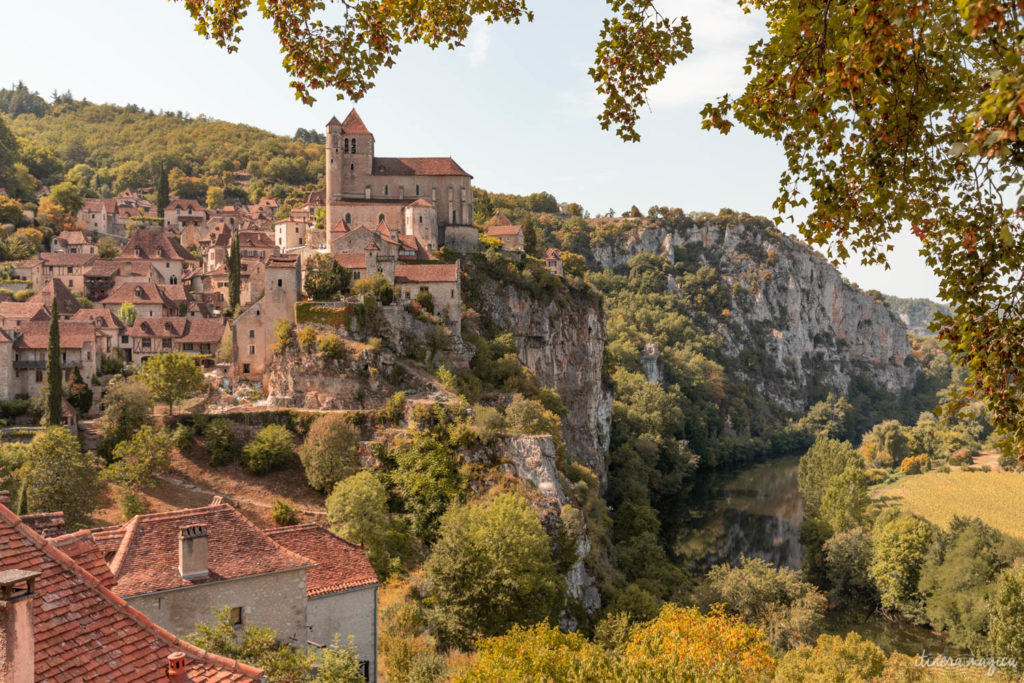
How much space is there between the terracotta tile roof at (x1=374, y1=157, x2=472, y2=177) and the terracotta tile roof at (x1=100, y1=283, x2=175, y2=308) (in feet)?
68.1

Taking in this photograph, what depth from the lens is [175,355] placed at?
4441 centimetres

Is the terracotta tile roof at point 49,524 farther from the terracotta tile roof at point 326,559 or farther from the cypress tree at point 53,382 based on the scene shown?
the cypress tree at point 53,382

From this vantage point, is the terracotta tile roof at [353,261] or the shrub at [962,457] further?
the shrub at [962,457]

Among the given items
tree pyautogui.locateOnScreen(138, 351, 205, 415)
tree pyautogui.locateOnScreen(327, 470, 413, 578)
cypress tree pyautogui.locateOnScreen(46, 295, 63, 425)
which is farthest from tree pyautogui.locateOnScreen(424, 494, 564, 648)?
cypress tree pyautogui.locateOnScreen(46, 295, 63, 425)

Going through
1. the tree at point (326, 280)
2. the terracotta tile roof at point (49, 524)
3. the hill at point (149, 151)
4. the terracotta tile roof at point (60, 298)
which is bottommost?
the terracotta tile roof at point (49, 524)

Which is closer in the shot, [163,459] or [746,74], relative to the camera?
[746,74]

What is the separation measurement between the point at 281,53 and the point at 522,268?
5737cm

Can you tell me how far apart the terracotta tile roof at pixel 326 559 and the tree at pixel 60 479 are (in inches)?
581

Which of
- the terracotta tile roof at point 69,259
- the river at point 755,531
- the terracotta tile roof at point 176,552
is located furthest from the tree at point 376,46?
the terracotta tile roof at point 69,259

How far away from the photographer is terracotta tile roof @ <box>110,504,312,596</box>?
56.5 ft

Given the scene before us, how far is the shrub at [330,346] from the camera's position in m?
43.5

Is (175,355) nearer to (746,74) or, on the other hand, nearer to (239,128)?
(746,74)

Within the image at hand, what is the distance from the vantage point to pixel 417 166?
6638 centimetres

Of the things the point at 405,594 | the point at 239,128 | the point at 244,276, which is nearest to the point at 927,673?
the point at 405,594
